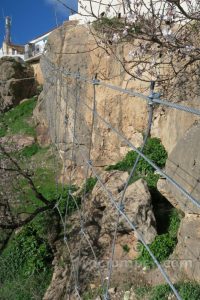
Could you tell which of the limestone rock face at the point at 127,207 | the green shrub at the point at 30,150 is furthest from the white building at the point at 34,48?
the limestone rock face at the point at 127,207

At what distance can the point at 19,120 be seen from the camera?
1322cm

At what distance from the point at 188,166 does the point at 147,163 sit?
A: 2312 mm

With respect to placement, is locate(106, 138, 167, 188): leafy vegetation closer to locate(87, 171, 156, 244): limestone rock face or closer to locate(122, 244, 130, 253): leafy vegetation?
locate(87, 171, 156, 244): limestone rock face

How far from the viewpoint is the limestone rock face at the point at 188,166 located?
15.2 ft

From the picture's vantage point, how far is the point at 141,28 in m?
3.46

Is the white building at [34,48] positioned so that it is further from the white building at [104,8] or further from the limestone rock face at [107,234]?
the limestone rock face at [107,234]

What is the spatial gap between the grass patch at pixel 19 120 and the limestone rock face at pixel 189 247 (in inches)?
299

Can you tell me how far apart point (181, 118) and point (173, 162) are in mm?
1404

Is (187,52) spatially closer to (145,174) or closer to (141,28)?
(141,28)

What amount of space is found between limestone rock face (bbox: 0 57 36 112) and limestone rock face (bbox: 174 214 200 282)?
1077 centimetres

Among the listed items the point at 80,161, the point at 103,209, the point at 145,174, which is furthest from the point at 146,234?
the point at 80,161

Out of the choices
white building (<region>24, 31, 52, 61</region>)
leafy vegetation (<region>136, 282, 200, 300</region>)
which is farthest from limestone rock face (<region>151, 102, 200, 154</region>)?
white building (<region>24, 31, 52, 61</region>)

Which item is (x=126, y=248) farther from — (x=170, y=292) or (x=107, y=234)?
(x=170, y=292)

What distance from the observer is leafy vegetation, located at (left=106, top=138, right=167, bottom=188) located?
680 centimetres
